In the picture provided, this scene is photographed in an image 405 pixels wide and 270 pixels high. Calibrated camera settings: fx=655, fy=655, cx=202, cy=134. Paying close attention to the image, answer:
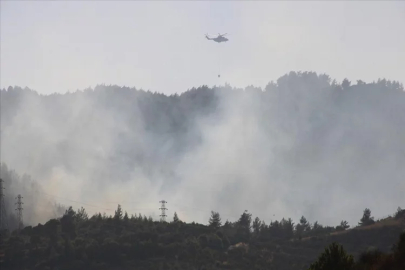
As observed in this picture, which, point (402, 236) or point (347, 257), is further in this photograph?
point (402, 236)

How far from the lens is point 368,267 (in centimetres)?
6831

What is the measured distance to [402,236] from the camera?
70.9m

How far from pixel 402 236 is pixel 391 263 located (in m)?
6.49

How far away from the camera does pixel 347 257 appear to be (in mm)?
63094

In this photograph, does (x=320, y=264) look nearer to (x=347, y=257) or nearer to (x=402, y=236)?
(x=347, y=257)

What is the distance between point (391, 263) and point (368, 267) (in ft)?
11.5

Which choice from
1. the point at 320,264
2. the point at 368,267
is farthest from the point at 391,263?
the point at 320,264

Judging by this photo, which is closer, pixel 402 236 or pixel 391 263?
pixel 391 263

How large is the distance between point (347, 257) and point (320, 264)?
2.69 meters

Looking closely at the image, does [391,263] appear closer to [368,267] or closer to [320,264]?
[368,267]

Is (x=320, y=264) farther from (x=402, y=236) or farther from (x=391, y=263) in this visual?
(x=402, y=236)

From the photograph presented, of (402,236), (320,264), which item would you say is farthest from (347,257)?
(402,236)

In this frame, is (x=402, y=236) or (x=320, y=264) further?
(x=402, y=236)

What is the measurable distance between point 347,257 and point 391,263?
5456mm
